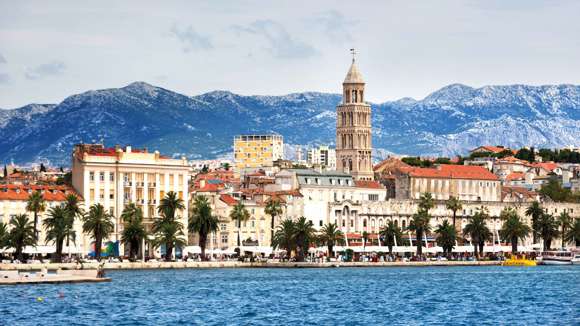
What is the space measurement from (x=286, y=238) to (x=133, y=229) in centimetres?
2140

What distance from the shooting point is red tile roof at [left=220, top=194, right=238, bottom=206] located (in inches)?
7189

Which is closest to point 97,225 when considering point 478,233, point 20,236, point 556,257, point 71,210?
point 71,210

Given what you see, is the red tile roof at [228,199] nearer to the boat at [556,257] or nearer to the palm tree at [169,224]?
the palm tree at [169,224]

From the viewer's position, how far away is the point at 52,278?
116 metres

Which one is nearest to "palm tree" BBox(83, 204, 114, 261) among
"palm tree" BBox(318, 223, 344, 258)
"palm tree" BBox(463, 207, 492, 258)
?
"palm tree" BBox(318, 223, 344, 258)

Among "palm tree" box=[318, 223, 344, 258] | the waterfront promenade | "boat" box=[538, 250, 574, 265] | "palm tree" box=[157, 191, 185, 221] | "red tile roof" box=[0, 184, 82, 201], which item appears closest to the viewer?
the waterfront promenade

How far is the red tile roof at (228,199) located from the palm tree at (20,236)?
4003 cm

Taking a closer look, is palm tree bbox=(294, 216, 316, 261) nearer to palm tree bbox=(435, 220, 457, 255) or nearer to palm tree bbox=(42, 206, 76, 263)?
palm tree bbox=(435, 220, 457, 255)

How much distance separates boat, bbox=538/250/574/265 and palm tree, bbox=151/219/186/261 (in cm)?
5680

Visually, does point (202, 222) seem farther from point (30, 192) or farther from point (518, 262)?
point (518, 262)

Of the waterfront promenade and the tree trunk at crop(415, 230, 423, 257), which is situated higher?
the tree trunk at crop(415, 230, 423, 257)

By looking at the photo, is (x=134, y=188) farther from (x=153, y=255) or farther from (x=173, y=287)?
(x=173, y=287)

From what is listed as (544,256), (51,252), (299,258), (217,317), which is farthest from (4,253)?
(544,256)

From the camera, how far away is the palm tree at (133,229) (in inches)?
5969
